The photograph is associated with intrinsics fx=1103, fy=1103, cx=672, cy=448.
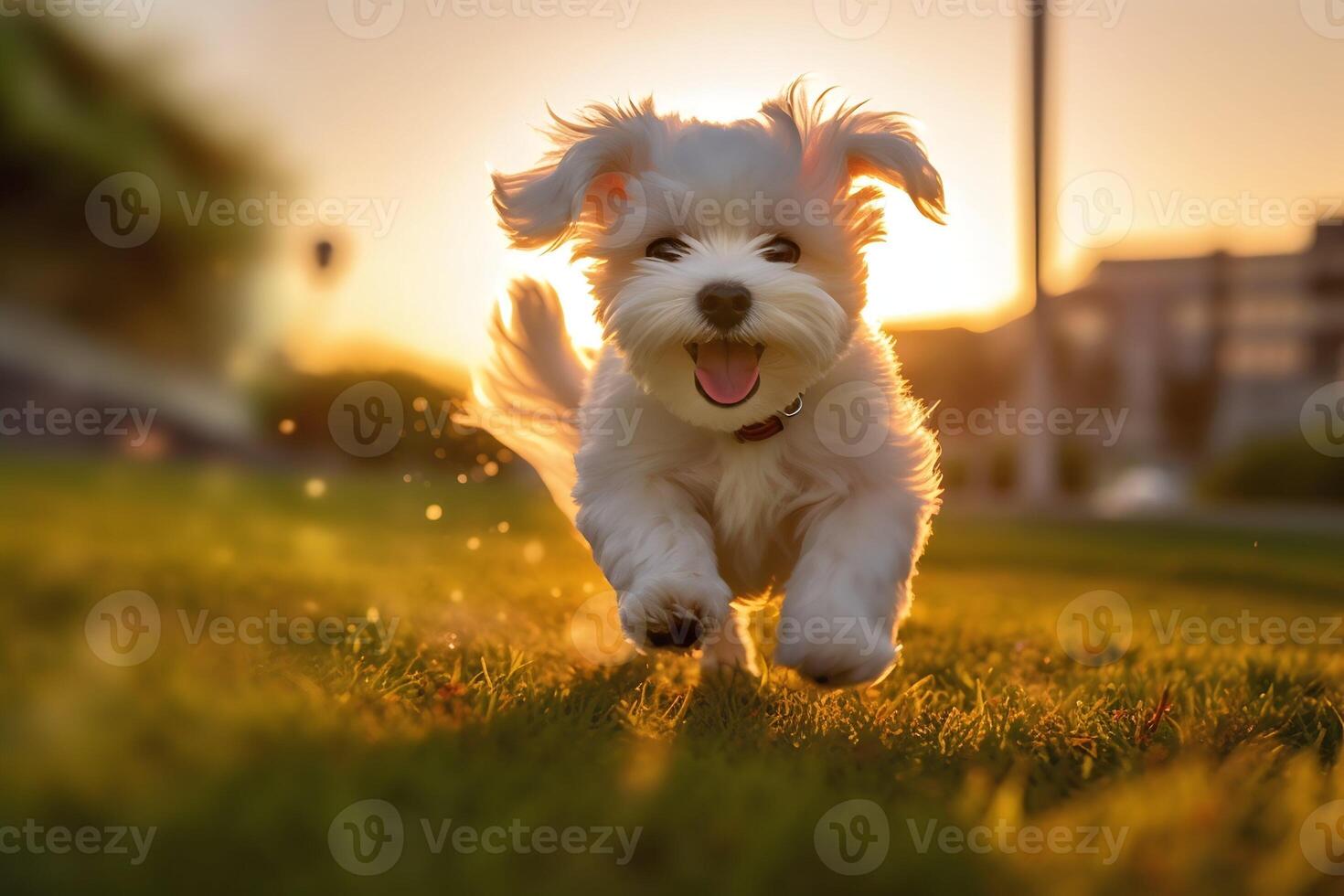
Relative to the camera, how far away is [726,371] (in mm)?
3262

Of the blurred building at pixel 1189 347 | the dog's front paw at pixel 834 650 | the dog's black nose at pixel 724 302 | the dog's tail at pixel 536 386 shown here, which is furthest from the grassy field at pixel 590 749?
the blurred building at pixel 1189 347

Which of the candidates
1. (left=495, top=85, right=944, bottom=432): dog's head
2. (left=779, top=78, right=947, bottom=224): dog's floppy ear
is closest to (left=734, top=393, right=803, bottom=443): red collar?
(left=495, top=85, right=944, bottom=432): dog's head

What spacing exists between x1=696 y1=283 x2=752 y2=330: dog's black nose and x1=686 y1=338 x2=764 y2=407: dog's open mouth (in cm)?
16

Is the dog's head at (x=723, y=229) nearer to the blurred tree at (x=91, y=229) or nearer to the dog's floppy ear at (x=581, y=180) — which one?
the dog's floppy ear at (x=581, y=180)

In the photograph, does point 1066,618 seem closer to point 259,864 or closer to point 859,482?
point 859,482

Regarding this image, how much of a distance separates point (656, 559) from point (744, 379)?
1.94 feet

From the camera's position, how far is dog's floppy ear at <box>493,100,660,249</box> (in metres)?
3.53

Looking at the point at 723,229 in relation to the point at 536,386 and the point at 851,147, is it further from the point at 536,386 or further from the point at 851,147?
the point at 536,386

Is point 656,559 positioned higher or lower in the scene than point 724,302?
lower

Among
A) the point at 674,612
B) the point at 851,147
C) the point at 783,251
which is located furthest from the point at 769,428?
the point at 851,147

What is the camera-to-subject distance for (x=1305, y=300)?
28.3 meters

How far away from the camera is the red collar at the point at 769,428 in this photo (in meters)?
3.55

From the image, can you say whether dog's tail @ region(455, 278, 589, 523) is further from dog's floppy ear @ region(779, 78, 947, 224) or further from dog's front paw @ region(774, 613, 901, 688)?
dog's front paw @ region(774, 613, 901, 688)

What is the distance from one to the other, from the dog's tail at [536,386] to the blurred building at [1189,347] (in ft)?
49.9
